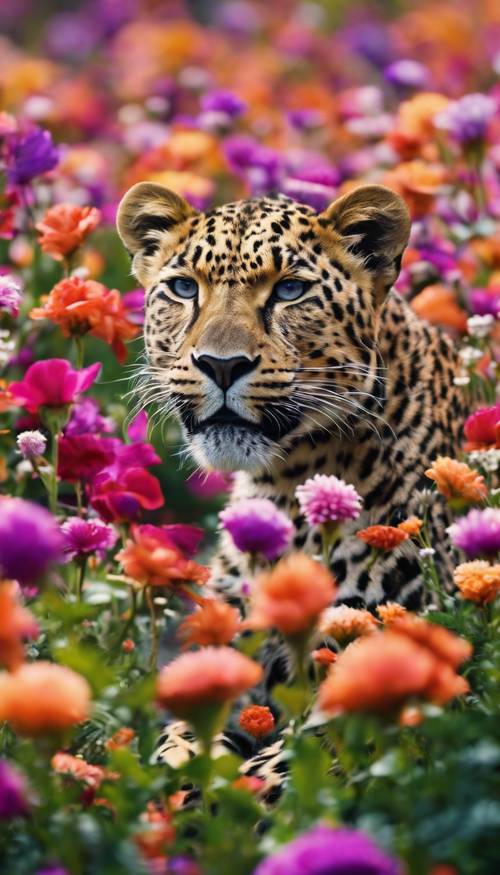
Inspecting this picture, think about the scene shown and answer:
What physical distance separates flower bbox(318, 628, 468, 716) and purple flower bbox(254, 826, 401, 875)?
0.21 m

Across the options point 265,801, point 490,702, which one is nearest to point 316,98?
point 265,801

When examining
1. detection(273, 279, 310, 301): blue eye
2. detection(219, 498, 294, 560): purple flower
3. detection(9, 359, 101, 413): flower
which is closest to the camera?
detection(219, 498, 294, 560): purple flower

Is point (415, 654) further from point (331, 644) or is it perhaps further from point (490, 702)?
point (331, 644)

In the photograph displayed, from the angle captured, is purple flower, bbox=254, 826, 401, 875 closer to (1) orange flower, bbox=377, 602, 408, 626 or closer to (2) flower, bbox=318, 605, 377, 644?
(2) flower, bbox=318, 605, 377, 644

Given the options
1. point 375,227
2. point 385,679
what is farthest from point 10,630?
point 375,227

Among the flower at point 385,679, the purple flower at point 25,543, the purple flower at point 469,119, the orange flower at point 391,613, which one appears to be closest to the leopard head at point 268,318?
the orange flower at point 391,613

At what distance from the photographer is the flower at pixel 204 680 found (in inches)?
99.2

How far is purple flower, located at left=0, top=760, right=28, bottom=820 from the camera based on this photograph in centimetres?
247

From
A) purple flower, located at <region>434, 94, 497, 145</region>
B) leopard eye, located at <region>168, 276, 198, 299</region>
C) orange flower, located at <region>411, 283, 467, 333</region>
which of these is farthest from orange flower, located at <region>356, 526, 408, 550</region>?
purple flower, located at <region>434, 94, 497, 145</region>

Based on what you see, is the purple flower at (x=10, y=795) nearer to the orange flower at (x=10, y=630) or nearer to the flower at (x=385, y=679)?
the orange flower at (x=10, y=630)

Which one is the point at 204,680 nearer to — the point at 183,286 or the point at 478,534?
the point at 478,534

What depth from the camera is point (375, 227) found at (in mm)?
4488

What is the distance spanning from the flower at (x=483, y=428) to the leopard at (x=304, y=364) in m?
0.39

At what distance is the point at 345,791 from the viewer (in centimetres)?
279
